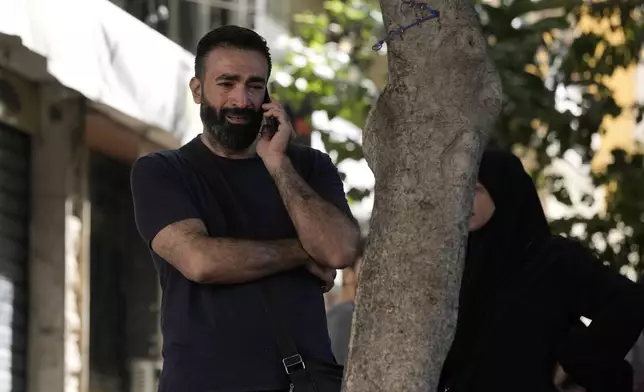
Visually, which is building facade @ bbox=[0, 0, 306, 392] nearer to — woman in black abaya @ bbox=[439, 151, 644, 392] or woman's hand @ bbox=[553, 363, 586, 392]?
woman in black abaya @ bbox=[439, 151, 644, 392]

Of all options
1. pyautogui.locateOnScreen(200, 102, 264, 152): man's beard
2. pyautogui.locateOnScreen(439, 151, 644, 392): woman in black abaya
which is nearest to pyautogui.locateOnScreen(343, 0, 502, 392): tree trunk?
pyautogui.locateOnScreen(200, 102, 264, 152): man's beard

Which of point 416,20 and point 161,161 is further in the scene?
point 161,161

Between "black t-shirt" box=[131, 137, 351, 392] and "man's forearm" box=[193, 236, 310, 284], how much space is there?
0.17 feet

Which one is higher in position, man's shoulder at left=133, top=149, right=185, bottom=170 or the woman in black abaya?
man's shoulder at left=133, top=149, right=185, bottom=170

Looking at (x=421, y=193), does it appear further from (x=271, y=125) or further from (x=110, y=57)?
(x=110, y=57)

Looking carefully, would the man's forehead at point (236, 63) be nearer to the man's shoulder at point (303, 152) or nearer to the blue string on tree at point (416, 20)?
the man's shoulder at point (303, 152)

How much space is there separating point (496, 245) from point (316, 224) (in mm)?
1364

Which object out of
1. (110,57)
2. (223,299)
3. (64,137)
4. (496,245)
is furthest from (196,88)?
(64,137)

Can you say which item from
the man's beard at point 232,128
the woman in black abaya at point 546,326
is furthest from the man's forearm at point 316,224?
the woman in black abaya at point 546,326

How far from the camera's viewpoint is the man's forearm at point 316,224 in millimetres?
5070

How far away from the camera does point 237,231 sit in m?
5.16

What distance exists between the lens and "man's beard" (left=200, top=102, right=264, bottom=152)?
5.21 metres

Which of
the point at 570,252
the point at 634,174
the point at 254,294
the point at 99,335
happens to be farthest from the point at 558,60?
the point at 254,294

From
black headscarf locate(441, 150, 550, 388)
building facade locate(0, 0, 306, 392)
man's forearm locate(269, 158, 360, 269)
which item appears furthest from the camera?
building facade locate(0, 0, 306, 392)
